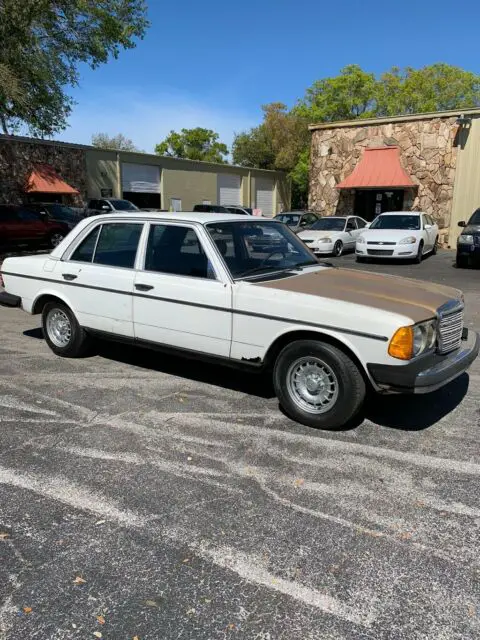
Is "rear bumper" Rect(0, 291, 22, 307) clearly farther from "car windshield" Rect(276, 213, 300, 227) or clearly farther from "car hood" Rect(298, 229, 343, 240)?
"car windshield" Rect(276, 213, 300, 227)

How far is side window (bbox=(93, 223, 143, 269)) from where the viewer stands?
5.06 metres

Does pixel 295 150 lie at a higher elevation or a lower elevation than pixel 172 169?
higher

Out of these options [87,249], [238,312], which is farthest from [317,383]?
[87,249]

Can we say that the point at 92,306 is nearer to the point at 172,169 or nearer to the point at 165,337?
the point at 165,337

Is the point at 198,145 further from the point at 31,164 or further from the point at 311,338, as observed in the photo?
the point at 311,338

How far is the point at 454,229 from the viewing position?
22625 millimetres

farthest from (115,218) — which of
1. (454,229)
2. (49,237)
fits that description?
(454,229)

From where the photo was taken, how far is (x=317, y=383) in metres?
4.05

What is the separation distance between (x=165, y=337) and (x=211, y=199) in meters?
36.0

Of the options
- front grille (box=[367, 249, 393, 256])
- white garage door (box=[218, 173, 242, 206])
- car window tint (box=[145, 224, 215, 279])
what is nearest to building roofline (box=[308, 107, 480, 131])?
front grille (box=[367, 249, 393, 256])

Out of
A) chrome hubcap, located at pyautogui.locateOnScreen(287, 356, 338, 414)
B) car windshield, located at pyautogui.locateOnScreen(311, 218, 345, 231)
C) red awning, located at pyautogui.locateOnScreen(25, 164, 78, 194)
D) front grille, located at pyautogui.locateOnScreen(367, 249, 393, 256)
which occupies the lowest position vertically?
chrome hubcap, located at pyautogui.locateOnScreen(287, 356, 338, 414)

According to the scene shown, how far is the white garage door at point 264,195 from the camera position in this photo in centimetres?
4459

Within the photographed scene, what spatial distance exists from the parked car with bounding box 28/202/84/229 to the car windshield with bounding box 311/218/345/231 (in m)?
8.98

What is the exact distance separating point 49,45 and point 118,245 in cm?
1801
